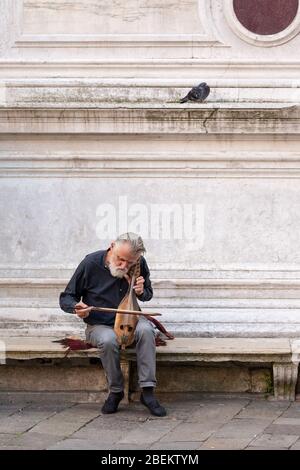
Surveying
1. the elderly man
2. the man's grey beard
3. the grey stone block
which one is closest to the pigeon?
the elderly man

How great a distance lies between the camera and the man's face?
25.6ft

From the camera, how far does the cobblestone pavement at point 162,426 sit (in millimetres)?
6969

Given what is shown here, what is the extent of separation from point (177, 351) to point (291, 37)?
8.69 ft

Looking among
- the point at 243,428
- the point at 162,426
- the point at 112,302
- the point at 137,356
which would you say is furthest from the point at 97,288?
the point at 243,428

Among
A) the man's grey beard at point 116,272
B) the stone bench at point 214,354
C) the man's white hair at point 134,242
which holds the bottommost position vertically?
the stone bench at point 214,354

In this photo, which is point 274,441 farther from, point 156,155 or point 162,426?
point 156,155

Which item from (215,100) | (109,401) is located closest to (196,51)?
(215,100)

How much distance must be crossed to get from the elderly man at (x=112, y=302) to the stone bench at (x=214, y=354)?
0.79ft

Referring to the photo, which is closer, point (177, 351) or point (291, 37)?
point (177, 351)

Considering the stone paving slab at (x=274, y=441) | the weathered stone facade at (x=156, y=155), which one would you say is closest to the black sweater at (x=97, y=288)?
the weathered stone facade at (x=156, y=155)

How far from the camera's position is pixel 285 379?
8078 mm

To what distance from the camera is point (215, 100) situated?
8664 mm

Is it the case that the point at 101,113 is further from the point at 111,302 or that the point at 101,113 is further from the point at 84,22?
the point at 111,302

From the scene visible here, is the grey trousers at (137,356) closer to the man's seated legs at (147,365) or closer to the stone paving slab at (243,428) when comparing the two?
the man's seated legs at (147,365)
